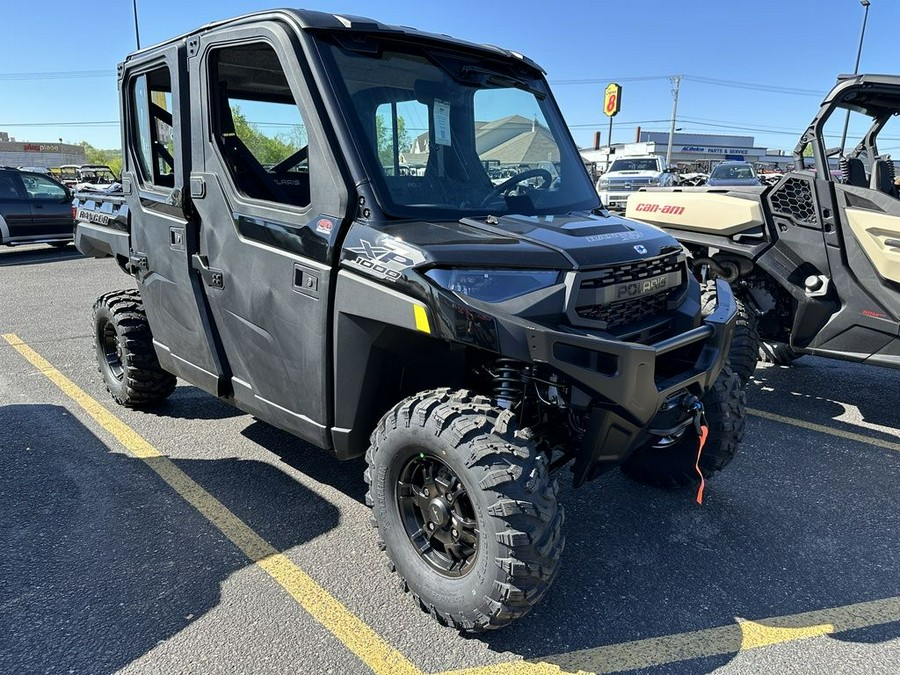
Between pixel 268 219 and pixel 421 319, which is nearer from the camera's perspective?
pixel 421 319

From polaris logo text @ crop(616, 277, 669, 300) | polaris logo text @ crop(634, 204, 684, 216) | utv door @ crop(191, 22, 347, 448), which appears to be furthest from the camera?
polaris logo text @ crop(634, 204, 684, 216)

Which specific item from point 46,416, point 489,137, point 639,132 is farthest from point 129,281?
point 639,132

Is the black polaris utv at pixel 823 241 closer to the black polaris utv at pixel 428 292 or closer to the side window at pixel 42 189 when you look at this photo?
the black polaris utv at pixel 428 292

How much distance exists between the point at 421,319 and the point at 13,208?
14227 millimetres

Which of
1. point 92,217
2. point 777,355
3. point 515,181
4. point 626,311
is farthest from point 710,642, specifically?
point 92,217

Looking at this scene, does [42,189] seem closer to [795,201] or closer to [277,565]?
[277,565]

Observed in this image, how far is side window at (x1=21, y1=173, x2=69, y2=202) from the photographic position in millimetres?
13661

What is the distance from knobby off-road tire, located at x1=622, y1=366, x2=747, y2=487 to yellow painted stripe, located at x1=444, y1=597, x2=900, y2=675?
2.91 feet

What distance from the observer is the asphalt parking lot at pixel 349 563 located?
8.25ft

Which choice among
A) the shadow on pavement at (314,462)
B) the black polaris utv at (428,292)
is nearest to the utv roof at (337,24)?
the black polaris utv at (428,292)

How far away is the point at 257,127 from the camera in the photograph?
346cm

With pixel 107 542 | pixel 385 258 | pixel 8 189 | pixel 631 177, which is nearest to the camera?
pixel 385 258

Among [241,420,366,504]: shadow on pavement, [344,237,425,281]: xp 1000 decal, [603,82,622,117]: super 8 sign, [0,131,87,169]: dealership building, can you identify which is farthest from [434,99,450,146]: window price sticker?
[0,131,87,169]: dealership building

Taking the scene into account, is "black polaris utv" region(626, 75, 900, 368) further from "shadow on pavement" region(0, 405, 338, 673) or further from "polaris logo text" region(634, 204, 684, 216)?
"shadow on pavement" region(0, 405, 338, 673)
